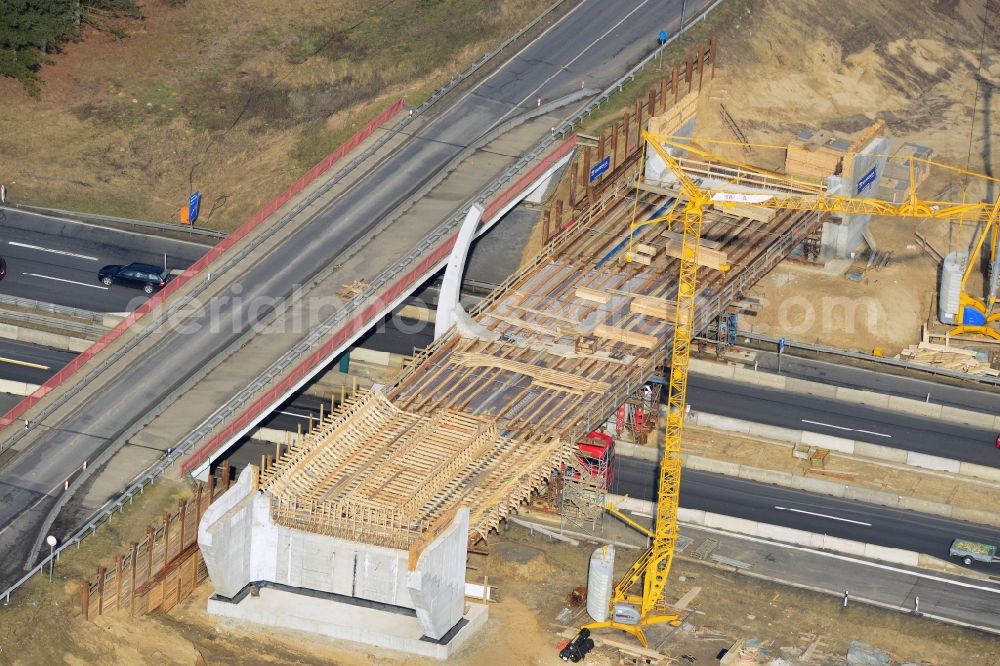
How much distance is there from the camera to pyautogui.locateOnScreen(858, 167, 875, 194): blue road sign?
138500 millimetres

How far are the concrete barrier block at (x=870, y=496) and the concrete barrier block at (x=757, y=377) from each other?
10.6m

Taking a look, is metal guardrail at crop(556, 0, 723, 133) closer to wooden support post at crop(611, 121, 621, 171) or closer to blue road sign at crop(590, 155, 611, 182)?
wooden support post at crop(611, 121, 621, 171)

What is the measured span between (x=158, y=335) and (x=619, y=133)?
107 feet

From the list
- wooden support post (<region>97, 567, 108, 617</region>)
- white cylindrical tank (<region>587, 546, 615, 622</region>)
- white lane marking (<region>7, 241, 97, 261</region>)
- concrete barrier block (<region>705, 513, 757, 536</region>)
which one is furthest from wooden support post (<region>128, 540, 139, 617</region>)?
white lane marking (<region>7, 241, 97, 261</region>)

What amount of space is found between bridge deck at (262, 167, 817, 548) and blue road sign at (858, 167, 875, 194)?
4010 millimetres

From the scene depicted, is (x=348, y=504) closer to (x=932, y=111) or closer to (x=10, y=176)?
(x=10, y=176)

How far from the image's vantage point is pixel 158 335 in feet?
408

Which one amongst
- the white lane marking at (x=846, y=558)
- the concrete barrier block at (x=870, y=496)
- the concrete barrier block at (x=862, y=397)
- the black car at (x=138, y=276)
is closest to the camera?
the white lane marking at (x=846, y=558)

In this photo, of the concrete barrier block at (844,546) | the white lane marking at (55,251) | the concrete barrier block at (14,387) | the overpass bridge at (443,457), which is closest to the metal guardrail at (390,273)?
the overpass bridge at (443,457)

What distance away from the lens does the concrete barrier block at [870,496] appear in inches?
4734

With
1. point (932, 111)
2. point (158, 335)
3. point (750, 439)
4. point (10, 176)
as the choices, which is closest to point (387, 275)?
point (158, 335)

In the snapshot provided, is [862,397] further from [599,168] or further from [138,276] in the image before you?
[138,276]

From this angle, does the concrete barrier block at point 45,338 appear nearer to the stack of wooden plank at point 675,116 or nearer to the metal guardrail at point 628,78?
the metal guardrail at point 628,78

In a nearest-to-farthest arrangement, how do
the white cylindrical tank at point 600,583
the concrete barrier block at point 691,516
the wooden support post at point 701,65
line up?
the white cylindrical tank at point 600,583
the concrete barrier block at point 691,516
the wooden support post at point 701,65
